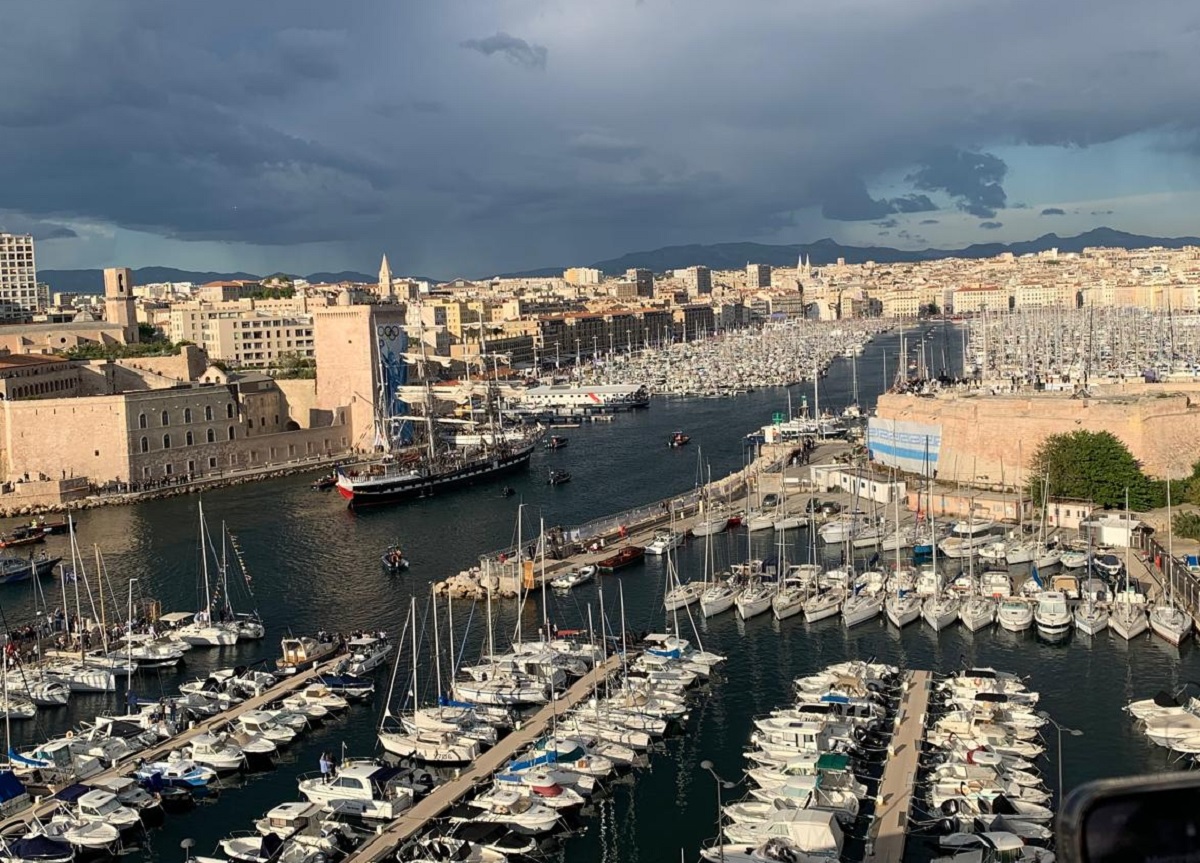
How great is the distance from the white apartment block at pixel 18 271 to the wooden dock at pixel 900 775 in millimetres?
68819

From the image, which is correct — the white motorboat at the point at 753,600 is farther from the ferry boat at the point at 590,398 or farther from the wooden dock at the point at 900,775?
the ferry boat at the point at 590,398

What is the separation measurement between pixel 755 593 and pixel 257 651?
747 cm

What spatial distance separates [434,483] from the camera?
33375 millimetres

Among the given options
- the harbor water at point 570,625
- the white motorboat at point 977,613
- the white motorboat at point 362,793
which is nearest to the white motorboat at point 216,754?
the harbor water at point 570,625

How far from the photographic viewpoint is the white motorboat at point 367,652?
16.3 metres

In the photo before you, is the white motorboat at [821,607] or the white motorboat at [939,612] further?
the white motorboat at [821,607]

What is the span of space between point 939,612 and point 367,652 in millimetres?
8013

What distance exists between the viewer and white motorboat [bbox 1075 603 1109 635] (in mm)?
16859

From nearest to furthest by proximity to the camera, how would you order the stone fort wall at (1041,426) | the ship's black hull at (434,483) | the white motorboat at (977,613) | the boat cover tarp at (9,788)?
the boat cover tarp at (9,788) < the white motorboat at (977,613) < the stone fort wall at (1041,426) < the ship's black hull at (434,483)

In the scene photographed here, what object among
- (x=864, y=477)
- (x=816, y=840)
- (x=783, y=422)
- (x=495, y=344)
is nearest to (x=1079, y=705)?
(x=816, y=840)

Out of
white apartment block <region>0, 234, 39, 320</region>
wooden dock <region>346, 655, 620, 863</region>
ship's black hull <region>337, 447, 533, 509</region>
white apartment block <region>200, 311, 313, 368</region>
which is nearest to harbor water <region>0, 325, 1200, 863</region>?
ship's black hull <region>337, 447, 533, 509</region>

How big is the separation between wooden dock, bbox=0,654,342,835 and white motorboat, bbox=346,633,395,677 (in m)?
0.28

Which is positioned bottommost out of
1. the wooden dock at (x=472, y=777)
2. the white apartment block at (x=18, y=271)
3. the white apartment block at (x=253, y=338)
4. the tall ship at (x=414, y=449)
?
the wooden dock at (x=472, y=777)

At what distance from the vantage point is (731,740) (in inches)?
537
